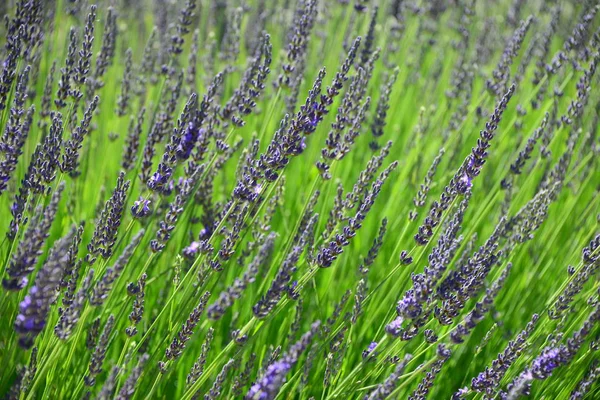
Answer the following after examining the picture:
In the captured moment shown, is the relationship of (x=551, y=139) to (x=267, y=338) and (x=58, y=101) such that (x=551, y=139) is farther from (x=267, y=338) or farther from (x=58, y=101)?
(x=58, y=101)

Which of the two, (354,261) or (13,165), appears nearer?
(13,165)

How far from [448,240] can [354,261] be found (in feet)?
3.75

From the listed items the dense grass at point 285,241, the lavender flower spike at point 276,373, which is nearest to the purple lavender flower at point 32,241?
the dense grass at point 285,241

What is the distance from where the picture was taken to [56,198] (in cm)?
139

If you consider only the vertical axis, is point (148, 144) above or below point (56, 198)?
above

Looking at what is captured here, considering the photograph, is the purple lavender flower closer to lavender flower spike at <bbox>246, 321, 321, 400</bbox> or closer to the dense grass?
the dense grass

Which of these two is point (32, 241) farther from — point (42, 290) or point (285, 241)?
point (285, 241)

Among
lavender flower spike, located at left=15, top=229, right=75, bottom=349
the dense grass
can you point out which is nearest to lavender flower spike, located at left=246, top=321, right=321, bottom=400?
the dense grass

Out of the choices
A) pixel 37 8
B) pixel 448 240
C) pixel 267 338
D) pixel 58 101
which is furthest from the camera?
pixel 267 338

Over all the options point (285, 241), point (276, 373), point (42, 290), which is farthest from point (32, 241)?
point (285, 241)

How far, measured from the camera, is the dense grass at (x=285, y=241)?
176 centimetres

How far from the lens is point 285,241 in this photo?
246 cm

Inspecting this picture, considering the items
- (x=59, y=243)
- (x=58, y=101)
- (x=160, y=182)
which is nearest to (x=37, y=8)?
(x=58, y=101)

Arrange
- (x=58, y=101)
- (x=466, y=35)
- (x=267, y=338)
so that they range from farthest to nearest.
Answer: (x=466, y=35) → (x=267, y=338) → (x=58, y=101)
